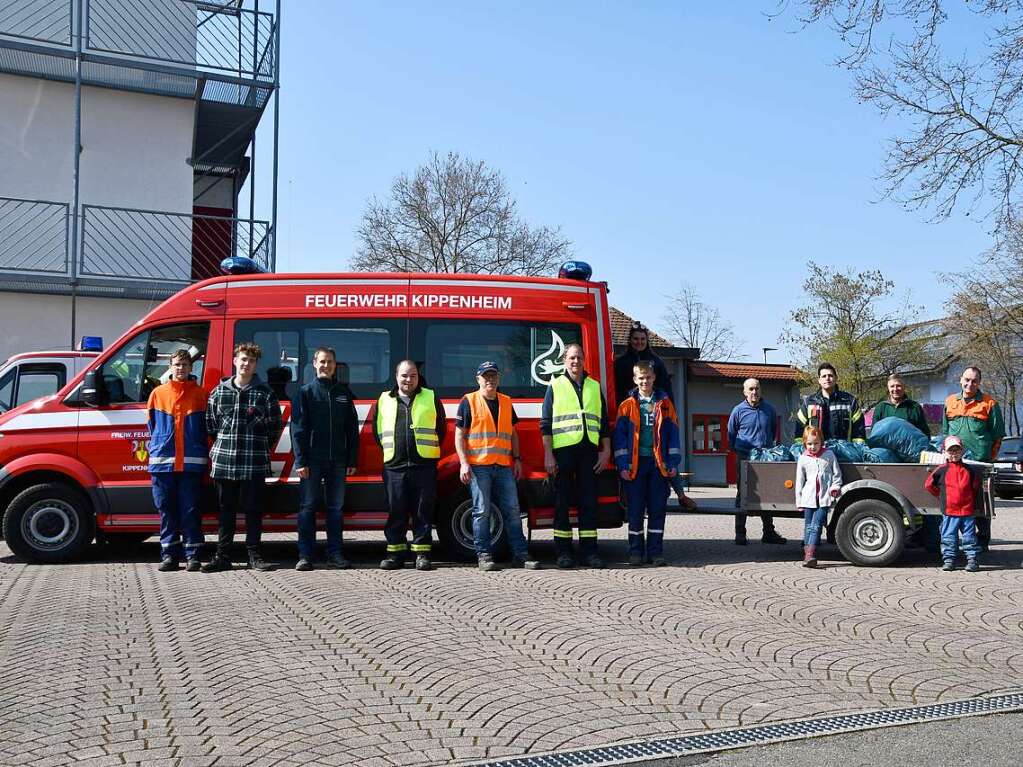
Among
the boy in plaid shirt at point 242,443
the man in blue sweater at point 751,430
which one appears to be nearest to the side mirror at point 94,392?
the boy in plaid shirt at point 242,443

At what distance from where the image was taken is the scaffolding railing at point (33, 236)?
1816 cm

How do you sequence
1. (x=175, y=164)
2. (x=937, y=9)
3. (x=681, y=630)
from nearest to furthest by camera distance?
(x=681, y=630)
(x=937, y=9)
(x=175, y=164)

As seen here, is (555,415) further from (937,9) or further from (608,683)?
(937,9)

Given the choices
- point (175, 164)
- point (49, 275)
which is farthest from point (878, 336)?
point (49, 275)

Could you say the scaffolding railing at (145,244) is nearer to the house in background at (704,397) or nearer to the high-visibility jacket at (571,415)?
the high-visibility jacket at (571,415)

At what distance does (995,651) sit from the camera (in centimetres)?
586

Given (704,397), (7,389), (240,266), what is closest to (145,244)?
(7,389)

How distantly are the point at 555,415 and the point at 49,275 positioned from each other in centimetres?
1189

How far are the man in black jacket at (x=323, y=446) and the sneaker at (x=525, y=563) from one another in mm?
1510

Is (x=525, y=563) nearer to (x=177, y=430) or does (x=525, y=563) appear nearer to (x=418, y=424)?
(x=418, y=424)

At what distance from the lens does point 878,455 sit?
384 inches

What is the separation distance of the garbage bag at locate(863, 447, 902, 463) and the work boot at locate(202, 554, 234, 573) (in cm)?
588

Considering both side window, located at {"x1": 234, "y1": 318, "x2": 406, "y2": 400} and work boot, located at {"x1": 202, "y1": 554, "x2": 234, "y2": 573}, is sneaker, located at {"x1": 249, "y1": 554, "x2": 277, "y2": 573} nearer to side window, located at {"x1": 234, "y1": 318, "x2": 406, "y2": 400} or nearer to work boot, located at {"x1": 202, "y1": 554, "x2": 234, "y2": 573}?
work boot, located at {"x1": 202, "y1": 554, "x2": 234, "y2": 573}

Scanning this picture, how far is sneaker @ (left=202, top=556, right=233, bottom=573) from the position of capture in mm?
9125
